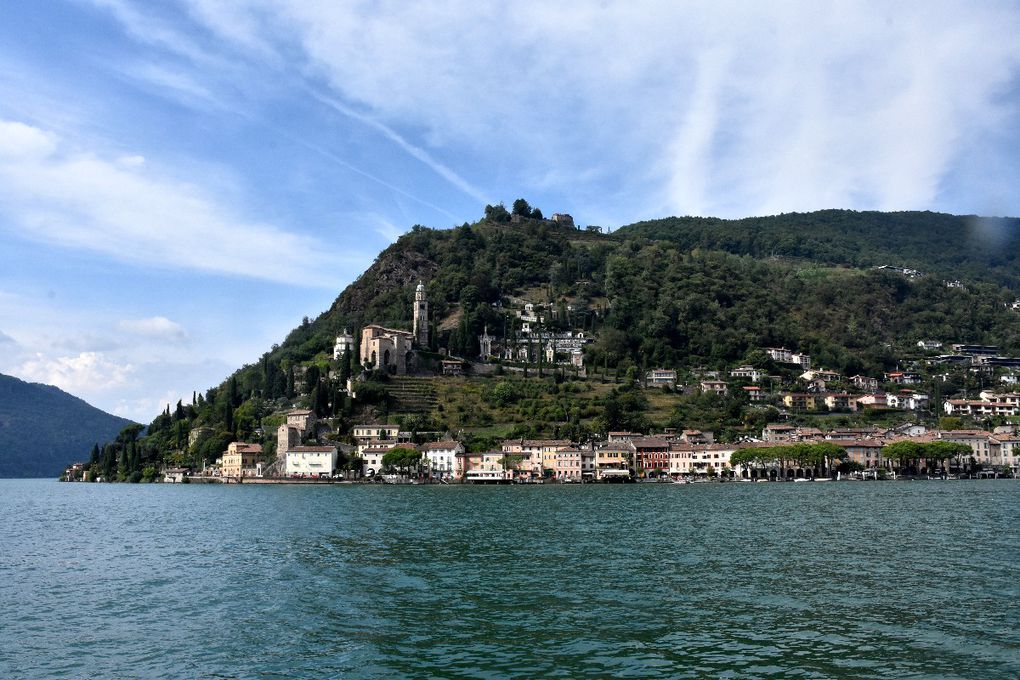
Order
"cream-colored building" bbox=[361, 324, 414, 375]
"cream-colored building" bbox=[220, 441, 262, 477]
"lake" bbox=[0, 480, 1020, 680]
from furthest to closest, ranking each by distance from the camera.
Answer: "cream-colored building" bbox=[361, 324, 414, 375] < "cream-colored building" bbox=[220, 441, 262, 477] < "lake" bbox=[0, 480, 1020, 680]

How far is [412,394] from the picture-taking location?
125m

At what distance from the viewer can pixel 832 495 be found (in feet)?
228

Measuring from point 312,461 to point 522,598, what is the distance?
86.8m

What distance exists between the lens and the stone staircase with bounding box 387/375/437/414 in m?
121

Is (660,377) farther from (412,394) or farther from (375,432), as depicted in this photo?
(375,432)

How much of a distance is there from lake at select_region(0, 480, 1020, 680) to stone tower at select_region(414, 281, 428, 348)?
102355 millimetres

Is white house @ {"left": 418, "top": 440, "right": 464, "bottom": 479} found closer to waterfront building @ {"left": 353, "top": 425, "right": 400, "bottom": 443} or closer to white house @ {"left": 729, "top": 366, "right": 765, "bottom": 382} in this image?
waterfront building @ {"left": 353, "top": 425, "right": 400, "bottom": 443}

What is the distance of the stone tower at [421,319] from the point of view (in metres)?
151

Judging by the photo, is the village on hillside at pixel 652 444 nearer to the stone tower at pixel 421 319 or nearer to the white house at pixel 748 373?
the white house at pixel 748 373

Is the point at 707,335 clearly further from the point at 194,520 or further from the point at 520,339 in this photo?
the point at 194,520

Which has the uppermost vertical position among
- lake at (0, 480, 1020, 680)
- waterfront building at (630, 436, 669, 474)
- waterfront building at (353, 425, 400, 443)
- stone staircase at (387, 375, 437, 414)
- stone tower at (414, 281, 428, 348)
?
stone tower at (414, 281, 428, 348)

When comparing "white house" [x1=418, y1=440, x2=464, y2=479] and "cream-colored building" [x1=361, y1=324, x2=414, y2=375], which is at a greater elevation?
"cream-colored building" [x1=361, y1=324, x2=414, y2=375]

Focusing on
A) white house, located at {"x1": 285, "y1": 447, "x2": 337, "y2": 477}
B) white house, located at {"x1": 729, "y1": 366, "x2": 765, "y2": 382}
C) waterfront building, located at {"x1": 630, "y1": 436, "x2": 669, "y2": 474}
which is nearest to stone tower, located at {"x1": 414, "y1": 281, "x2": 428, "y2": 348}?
white house, located at {"x1": 285, "y1": 447, "x2": 337, "y2": 477}

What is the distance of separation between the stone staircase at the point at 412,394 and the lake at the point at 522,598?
71963mm
